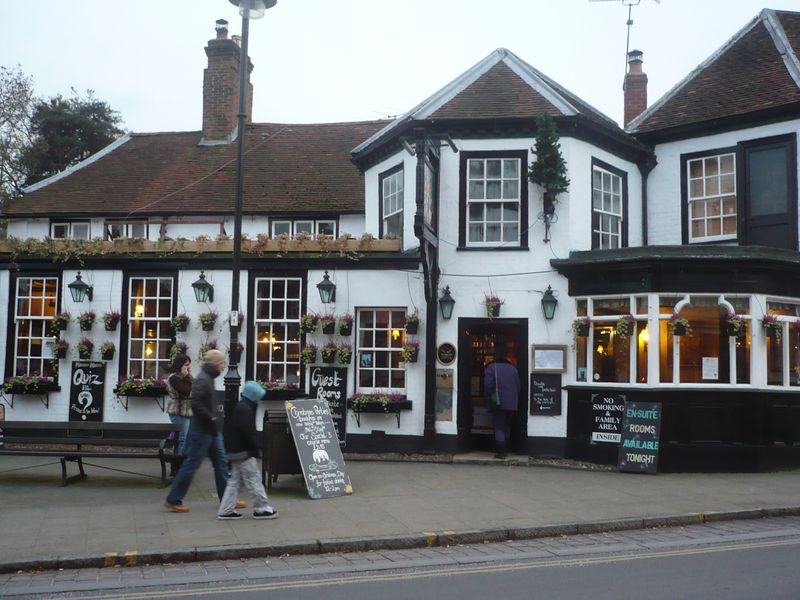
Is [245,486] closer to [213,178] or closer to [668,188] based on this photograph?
[668,188]

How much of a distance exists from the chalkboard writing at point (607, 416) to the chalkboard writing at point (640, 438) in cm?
24

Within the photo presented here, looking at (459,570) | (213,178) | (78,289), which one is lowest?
(459,570)

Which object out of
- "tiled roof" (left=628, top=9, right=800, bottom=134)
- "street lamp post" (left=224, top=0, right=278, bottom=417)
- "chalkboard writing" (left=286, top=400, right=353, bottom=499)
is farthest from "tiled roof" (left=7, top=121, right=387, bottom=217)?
"chalkboard writing" (left=286, top=400, right=353, bottom=499)

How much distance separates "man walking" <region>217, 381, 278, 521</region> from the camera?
8.88 m

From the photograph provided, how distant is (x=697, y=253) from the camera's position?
42.8 feet

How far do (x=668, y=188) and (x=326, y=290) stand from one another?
296 inches

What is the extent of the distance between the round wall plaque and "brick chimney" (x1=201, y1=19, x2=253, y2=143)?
438 inches

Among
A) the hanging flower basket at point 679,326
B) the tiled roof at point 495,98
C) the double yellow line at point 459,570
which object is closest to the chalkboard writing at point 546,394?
the hanging flower basket at point 679,326

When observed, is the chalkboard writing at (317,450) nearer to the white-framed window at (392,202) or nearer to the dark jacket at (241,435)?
the dark jacket at (241,435)

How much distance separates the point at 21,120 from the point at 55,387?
66.6 feet

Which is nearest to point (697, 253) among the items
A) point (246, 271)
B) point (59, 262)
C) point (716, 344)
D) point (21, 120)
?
point (716, 344)

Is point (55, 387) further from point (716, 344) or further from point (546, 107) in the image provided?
point (716, 344)

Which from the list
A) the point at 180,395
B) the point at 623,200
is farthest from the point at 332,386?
the point at 623,200

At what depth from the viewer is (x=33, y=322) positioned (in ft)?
51.2
